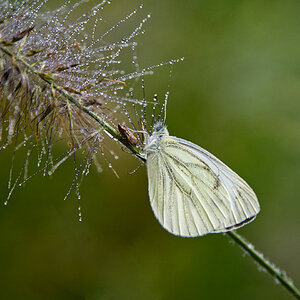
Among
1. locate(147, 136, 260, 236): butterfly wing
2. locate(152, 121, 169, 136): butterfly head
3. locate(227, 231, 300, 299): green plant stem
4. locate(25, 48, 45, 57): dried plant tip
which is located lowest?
locate(227, 231, 300, 299): green plant stem

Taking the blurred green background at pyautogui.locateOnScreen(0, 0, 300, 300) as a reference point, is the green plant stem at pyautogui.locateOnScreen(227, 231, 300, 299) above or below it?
below

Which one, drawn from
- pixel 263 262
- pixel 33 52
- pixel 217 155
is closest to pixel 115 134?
pixel 33 52

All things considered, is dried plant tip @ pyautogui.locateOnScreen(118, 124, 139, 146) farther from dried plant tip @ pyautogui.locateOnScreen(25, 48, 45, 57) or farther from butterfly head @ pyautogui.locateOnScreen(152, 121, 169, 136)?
butterfly head @ pyautogui.locateOnScreen(152, 121, 169, 136)

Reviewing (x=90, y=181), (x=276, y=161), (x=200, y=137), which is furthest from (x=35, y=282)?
(x=276, y=161)

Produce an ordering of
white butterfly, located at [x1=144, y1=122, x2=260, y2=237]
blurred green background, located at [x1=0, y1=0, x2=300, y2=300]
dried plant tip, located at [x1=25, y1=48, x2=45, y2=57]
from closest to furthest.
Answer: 1. dried plant tip, located at [x1=25, y1=48, x2=45, y2=57]
2. white butterfly, located at [x1=144, y1=122, x2=260, y2=237]
3. blurred green background, located at [x1=0, y1=0, x2=300, y2=300]

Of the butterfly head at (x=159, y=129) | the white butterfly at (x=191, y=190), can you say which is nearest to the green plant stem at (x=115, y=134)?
the white butterfly at (x=191, y=190)

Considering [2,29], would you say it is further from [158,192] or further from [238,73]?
[238,73]

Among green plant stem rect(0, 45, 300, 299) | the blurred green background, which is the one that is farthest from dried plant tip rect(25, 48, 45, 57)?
the blurred green background
